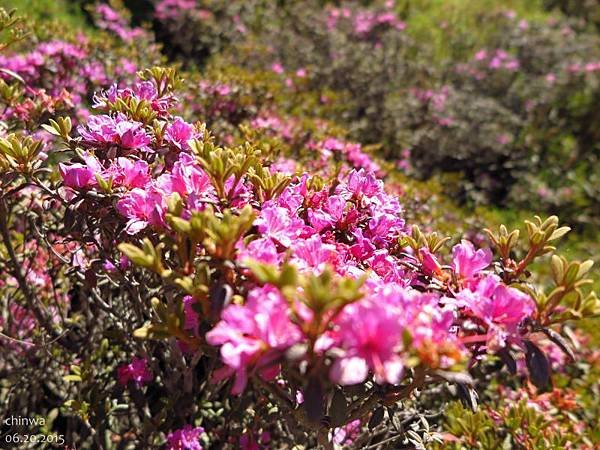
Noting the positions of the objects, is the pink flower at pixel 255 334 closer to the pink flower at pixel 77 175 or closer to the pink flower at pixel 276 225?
the pink flower at pixel 276 225

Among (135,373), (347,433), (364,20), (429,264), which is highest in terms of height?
(429,264)

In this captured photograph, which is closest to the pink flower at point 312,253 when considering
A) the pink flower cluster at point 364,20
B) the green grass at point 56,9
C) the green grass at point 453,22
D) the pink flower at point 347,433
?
the pink flower at point 347,433

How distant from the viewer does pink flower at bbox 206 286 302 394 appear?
0.85 metres

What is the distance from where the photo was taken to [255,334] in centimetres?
87

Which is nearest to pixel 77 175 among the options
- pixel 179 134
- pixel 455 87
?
pixel 179 134

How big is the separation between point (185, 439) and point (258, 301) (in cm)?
112

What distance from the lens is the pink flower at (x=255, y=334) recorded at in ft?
2.79

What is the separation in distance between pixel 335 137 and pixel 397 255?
199 centimetres

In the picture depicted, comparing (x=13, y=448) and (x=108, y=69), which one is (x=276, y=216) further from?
(x=108, y=69)

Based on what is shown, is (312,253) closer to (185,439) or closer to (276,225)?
(276,225)

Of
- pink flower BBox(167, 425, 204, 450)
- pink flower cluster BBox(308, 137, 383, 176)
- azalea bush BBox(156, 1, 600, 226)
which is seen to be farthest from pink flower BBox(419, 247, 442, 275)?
azalea bush BBox(156, 1, 600, 226)

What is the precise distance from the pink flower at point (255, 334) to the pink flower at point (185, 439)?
3.43 ft

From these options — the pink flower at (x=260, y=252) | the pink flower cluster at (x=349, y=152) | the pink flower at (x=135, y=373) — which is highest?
the pink flower at (x=260, y=252)

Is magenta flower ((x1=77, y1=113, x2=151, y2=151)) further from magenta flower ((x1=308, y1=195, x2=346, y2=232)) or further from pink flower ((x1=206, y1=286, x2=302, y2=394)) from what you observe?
pink flower ((x1=206, y1=286, x2=302, y2=394))
